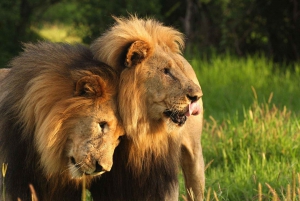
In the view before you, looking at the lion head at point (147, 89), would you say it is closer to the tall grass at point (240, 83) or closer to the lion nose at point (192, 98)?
the lion nose at point (192, 98)

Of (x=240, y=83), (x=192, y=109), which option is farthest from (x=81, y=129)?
(x=240, y=83)

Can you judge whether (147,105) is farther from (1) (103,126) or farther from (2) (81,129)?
(2) (81,129)

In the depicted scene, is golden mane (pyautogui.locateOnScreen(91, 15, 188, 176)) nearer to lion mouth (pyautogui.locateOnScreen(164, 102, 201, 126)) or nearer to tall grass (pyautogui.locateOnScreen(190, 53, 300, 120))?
lion mouth (pyautogui.locateOnScreen(164, 102, 201, 126))

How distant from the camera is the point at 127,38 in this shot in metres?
4.72

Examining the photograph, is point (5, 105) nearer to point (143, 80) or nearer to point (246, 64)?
point (143, 80)

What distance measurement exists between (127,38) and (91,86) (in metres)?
0.40

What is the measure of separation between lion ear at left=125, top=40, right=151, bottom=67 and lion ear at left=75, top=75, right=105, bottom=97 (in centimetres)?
22

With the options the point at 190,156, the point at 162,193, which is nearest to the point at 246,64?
the point at 190,156

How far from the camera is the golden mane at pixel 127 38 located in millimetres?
4688

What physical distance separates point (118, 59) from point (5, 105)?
706 mm

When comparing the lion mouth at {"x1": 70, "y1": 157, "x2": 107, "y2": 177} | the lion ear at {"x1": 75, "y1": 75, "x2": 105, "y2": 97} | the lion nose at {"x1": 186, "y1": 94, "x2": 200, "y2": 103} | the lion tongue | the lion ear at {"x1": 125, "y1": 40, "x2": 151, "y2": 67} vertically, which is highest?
the lion ear at {"x1": 125, "y1": 40, "x2": 151, "y2": 67}

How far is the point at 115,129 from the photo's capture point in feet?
14.8

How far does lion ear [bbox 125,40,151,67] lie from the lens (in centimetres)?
463

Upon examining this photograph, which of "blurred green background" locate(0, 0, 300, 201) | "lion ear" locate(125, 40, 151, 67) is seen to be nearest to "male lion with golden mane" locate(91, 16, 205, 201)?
"lion ear" locate(125, 40, 151, 67)
